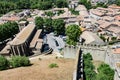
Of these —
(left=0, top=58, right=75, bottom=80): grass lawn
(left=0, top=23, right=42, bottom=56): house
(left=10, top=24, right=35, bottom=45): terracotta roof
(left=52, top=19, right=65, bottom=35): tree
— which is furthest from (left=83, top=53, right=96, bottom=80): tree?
(left=52, top=19, right=65, bottom=35): tree

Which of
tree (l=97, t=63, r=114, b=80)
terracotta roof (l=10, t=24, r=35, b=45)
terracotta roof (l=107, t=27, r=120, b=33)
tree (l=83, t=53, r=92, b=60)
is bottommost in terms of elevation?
terracotta roof (l=107, t=27, r=120, b=33)

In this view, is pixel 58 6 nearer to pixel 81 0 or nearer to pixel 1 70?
pixel 81 0

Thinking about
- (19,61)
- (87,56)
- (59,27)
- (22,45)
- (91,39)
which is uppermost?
(19,61)

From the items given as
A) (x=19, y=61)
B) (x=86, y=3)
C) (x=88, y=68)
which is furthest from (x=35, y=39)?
(x=86, y=3)

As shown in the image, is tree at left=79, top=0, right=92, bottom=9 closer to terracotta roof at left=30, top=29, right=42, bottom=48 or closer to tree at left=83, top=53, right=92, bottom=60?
terracotta roof at left=30, top=29, right=42, bottom=48

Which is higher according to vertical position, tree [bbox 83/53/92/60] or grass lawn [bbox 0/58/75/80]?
grass lawn [bbox 0/58/75/80]

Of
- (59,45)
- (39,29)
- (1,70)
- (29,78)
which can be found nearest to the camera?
(29,78)

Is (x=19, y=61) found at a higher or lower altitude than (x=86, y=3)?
higher

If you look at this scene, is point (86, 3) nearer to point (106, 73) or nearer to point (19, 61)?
point (19, 61)

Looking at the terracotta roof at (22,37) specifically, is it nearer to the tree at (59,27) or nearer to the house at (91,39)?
the tree at (59,27)

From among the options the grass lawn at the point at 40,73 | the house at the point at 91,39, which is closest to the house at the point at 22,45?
the house at the point at 91,39

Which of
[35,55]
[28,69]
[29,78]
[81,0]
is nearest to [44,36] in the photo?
[35,55]
